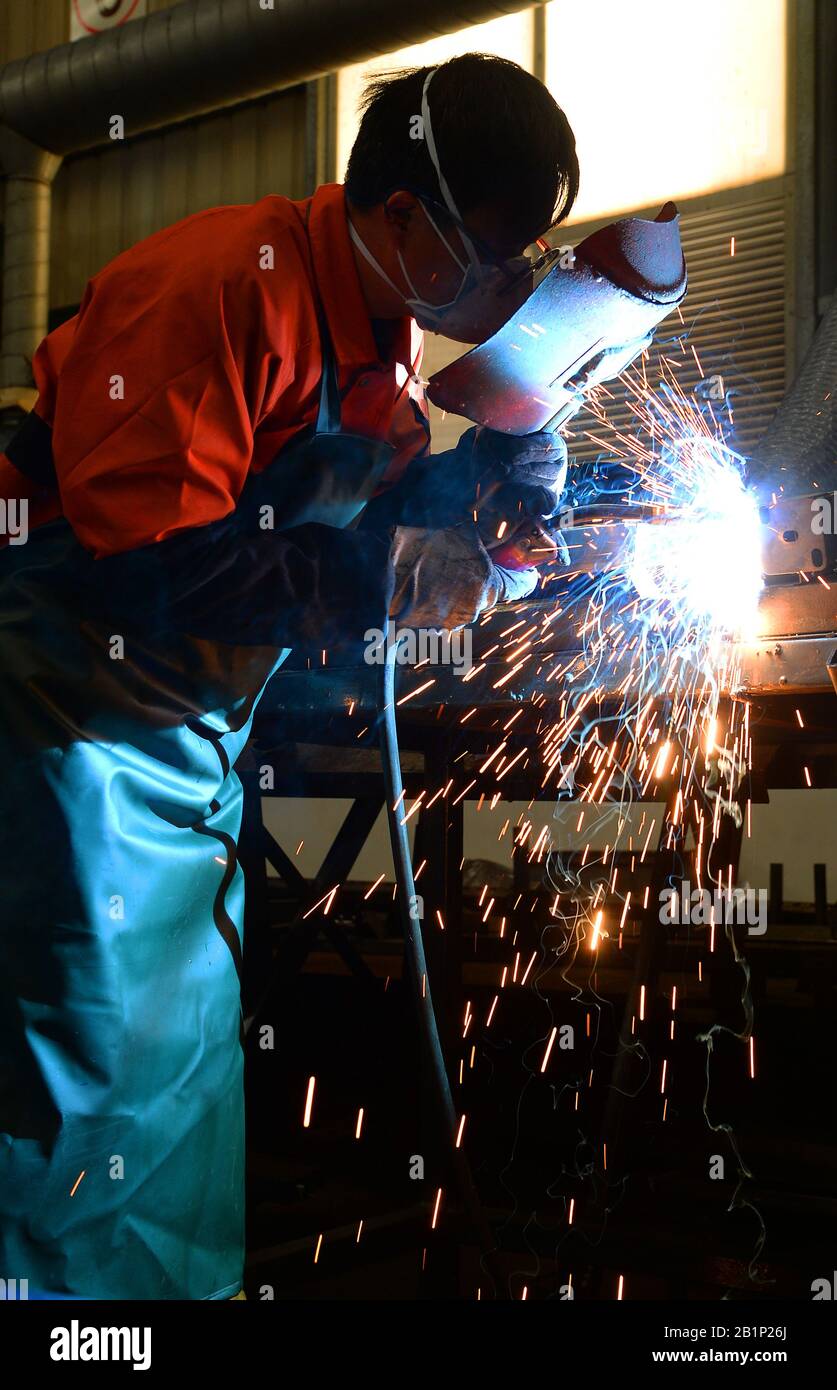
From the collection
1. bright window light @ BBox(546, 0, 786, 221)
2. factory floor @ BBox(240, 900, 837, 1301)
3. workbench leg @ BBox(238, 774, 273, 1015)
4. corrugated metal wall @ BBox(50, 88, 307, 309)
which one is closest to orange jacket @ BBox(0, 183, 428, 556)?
factory floor @ BBox(240, 900, 837, 1301)

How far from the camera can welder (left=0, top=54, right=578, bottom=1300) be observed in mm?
1238

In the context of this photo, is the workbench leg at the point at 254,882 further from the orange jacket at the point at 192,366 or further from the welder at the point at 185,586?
the orange jacket at the point at 192,366

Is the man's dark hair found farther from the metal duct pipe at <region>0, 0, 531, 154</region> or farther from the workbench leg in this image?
the metal duct pipe at <region>0, 0, 531, 154</region>

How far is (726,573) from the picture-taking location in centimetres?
163

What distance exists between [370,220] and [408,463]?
0.34 meters

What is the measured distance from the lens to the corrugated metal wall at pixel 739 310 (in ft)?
13.9

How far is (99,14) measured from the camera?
6.04 meters

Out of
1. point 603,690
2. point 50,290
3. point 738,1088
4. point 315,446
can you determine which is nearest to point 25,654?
point 315,446

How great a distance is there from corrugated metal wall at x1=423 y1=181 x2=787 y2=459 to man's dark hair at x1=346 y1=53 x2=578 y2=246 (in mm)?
2878

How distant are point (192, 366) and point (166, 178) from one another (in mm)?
5468

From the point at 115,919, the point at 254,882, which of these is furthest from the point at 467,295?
the point at 254,882

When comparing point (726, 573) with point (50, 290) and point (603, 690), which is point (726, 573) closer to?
point (603, 690)

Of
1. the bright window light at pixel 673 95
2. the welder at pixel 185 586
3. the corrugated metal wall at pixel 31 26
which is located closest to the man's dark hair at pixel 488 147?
the welder at pixel 185 586
